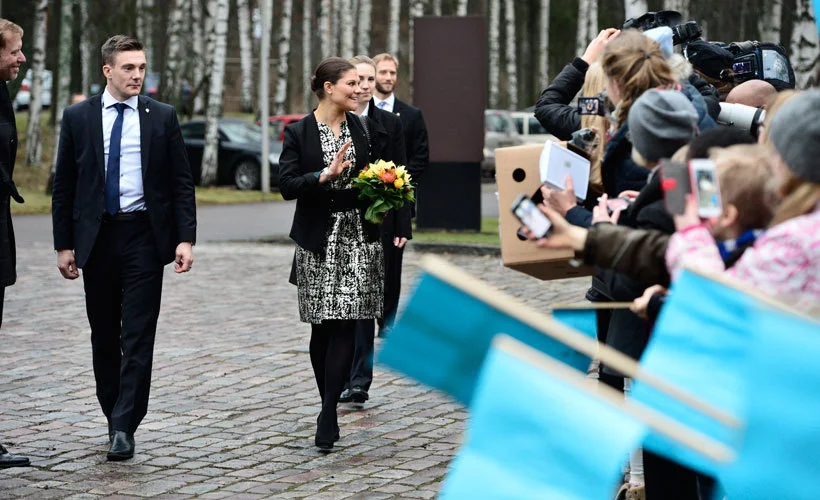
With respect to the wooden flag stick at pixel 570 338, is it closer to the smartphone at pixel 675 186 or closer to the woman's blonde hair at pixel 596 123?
the smartphone at pixel 675 186

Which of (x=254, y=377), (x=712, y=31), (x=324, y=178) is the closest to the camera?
(x=324, y=178)

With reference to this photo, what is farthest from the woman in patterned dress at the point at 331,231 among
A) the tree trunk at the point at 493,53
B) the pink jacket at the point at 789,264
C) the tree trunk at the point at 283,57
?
the tree trunk at the point at 493,53

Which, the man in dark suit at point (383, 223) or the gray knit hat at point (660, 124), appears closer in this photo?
the gray knit hat at point (660, 124)

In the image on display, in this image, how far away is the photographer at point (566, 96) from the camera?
232 inches

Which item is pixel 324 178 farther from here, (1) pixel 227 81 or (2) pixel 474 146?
(1) pixel 227 81

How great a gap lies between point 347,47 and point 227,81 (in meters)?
26.1

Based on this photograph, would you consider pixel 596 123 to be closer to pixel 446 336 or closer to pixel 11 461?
pixel 446 336

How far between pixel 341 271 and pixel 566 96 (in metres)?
1.78

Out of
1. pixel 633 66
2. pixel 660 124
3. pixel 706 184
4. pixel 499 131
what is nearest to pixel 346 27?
pixel 499 131

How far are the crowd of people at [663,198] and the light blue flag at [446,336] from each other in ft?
1.59

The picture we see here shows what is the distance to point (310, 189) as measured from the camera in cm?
715

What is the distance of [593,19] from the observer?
47719 millimetres

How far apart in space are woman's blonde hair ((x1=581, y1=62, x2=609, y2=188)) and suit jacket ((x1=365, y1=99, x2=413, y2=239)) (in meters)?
2.70

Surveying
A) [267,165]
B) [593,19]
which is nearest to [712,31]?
[593,19]
